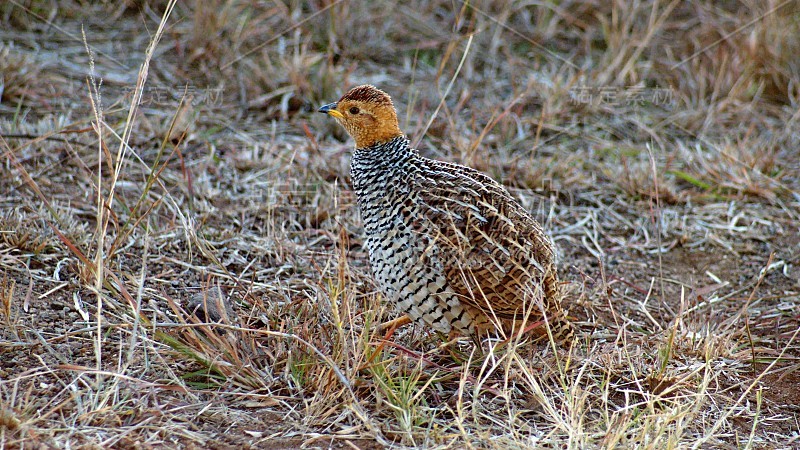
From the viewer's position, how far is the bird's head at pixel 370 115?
3.86m

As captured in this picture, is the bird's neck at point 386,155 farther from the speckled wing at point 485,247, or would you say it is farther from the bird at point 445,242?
the speckled wing at point 485,247

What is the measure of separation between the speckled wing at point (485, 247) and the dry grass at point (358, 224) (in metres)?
0.28

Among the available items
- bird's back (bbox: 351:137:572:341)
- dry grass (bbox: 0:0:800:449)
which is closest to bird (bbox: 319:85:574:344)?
bird's back (bbox: 351:137:572:341)

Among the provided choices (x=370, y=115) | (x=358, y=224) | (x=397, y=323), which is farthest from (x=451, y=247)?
(x=358, y=224)

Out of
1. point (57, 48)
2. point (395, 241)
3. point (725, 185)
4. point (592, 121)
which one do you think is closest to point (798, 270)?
point (725, 185)

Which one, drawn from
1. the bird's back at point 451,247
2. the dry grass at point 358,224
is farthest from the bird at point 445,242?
the dry grass at point 358,224

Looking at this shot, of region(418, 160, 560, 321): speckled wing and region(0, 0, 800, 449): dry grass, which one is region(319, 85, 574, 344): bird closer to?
region(418, 160, 560, 321): speckled wing

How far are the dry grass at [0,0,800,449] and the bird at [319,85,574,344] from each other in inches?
7.2

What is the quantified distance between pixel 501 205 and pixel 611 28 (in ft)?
12.6

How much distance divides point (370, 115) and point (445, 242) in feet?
2.36

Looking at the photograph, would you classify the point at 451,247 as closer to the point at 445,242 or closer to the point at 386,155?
the point at 445,242

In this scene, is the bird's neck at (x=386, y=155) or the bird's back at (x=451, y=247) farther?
the bird's neck at (x=386, y=155)

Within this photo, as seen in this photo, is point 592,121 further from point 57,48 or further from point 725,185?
point 57,48

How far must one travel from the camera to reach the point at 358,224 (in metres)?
4.90
